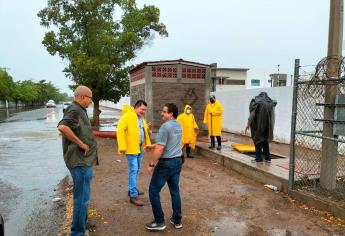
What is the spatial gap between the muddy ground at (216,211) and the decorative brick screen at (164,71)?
592 cm

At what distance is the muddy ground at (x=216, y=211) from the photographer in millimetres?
4914

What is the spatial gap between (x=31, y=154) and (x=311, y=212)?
903 cm

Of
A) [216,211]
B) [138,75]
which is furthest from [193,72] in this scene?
[216,211]

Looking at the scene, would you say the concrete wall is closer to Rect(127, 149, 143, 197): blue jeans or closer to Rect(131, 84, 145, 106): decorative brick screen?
Rect(131, 84, 145, 106): decorative brick screen

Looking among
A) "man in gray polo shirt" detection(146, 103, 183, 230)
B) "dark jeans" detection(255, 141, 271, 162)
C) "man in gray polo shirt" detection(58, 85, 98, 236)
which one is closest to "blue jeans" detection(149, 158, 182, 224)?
"man in gray polo shirt" detection(146, 103, 183, 230)

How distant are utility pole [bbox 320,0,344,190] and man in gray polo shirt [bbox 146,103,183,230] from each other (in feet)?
8.94

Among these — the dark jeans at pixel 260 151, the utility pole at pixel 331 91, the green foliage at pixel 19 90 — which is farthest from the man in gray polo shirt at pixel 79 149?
the green foliage at pixel 19 90

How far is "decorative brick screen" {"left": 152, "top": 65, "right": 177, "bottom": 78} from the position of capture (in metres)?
13.2

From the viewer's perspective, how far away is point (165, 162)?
185 inches

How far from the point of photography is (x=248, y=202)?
6.22m

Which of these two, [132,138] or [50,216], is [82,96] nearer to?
[132,138]

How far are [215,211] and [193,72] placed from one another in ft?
27.9

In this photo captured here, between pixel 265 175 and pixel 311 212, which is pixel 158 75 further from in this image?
pixel 311 212

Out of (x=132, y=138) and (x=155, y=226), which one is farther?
(x=132, y=138)
